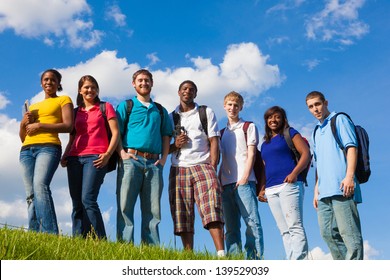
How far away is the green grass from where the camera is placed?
5176 mm

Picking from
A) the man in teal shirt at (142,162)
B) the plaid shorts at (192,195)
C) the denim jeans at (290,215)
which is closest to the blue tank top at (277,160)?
the denim jeans at (290,215)

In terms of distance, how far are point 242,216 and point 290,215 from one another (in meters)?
0.78

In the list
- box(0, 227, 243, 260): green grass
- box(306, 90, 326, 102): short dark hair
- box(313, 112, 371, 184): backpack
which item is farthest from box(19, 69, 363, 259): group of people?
box(0, 227, 243, 260): green grass

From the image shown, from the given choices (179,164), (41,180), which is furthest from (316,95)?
(41,180)

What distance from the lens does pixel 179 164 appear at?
26.3ft

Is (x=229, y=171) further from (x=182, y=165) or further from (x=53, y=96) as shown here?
(x=53, y=96)

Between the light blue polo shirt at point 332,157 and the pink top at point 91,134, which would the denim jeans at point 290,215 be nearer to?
the light blue polo shirt at point 332,157

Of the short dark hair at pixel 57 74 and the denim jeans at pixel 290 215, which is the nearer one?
the denim jeans at pixel 290 215

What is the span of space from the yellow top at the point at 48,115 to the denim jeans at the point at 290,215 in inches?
132

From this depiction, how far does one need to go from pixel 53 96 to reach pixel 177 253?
3631mm

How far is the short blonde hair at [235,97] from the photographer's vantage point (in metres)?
8.51

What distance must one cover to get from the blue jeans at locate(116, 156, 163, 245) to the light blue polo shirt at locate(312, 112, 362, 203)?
2.29 meters

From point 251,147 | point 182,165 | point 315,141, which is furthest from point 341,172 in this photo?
point 182,165
